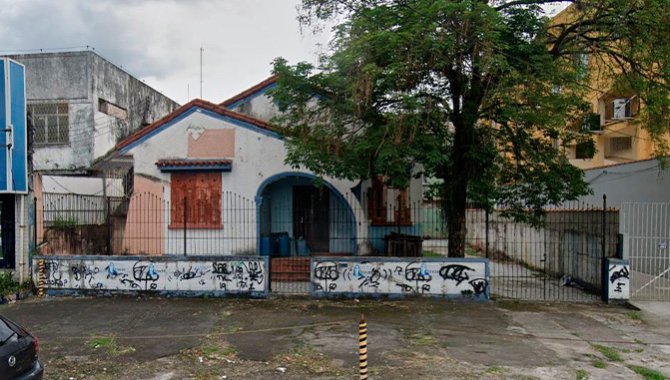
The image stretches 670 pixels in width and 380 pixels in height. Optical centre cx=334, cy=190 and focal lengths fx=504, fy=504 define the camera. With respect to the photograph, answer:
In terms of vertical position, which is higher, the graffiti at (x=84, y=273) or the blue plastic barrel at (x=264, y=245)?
the blue plastic barrel at (x=264, y=245)

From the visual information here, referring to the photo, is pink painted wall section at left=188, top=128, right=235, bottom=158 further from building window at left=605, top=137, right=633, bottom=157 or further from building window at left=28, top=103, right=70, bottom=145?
building window at left=605, top=137, right=633, bottom=157

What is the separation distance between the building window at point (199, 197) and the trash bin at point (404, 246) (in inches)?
209

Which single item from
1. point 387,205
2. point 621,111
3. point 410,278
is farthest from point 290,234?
point 621,111

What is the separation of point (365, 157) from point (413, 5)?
11.0 ft

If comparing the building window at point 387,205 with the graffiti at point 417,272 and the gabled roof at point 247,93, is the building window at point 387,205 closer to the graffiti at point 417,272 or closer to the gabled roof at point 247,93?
the graffiti at point 417,272

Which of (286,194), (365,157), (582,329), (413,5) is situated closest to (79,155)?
(286,194)

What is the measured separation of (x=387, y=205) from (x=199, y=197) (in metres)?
5.95

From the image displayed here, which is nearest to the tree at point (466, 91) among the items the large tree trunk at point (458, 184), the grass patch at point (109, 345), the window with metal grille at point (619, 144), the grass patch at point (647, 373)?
the large tree trunk at point (458, 184)

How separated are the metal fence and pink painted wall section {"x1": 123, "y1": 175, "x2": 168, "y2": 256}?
0.10ft

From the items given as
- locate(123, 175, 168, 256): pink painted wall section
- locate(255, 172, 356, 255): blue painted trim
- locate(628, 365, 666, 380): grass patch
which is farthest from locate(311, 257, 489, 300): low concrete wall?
locate(123, 175, 168, 256): pink painted wall section

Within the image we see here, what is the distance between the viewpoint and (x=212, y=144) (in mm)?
15828

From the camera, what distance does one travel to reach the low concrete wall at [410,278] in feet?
39.3

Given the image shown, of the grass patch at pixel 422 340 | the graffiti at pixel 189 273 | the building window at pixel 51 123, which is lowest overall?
the grass patch at pixel 422 340

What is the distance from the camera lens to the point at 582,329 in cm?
959
